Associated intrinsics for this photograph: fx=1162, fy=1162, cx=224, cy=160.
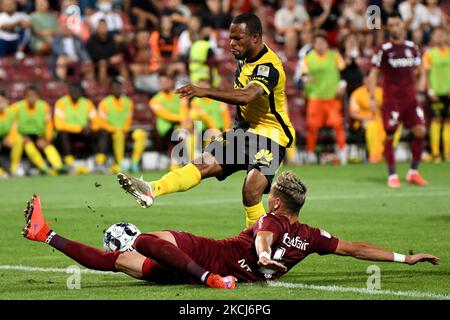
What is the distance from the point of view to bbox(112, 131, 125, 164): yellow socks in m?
23.7

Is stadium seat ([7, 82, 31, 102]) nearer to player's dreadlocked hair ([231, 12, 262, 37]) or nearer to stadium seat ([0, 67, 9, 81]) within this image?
stadium seat ([0, 67, 9, 81])

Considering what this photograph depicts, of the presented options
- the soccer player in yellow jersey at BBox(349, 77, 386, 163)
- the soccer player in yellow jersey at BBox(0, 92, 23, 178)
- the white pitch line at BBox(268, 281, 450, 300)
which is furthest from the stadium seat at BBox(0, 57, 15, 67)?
the white pitch line at BBox(268, 281, 450, 300)

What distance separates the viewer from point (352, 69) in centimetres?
2612

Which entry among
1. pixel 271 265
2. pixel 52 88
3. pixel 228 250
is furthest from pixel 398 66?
pixel 271 265

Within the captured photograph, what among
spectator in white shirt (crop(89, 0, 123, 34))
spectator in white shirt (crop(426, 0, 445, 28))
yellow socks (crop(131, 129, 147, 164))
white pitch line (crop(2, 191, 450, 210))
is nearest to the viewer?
white pitch line (crop(2, 191, 450, 210))

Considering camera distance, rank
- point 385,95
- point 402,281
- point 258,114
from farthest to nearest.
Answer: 1. point 385,95
2. point 258,114
3. point 402,281

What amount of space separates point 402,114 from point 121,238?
34.1 ft

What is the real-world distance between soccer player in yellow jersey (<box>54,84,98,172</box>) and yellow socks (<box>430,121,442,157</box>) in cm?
723

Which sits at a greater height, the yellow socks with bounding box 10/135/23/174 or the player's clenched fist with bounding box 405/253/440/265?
the player's clenched fist with bounding box 405/253/440/265

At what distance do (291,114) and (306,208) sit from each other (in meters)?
A: 9.86

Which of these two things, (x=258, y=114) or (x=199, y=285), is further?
(x=258, y=114)

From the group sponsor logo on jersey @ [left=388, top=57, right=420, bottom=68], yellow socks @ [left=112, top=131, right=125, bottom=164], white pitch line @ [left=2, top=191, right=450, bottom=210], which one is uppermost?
sponsor logo on jersey @ [left=388, top=57, right=420, bottom=68]
